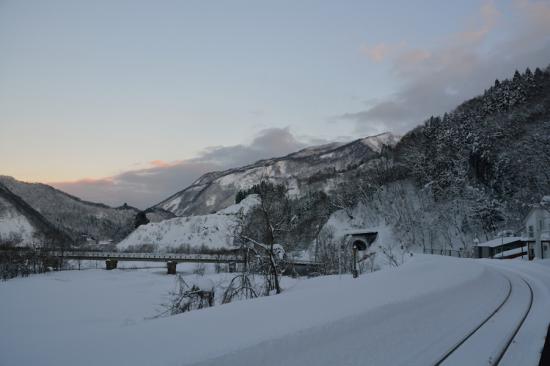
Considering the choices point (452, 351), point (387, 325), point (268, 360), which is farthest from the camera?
point (387, 325)

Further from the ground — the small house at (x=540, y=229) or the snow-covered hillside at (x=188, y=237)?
the small house at (x=540, y=229)

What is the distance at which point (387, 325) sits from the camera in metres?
9.04

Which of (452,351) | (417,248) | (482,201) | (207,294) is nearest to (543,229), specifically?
(482,201)

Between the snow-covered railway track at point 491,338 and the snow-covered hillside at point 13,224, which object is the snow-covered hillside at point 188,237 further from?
the snow-covered railway track at point 491,338

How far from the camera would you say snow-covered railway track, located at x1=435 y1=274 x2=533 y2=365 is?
25.8 feet

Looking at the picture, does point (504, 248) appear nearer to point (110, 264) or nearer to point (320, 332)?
point (320, 332)

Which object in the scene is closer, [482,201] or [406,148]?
[482,201]

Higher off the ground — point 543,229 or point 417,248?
point 543,229

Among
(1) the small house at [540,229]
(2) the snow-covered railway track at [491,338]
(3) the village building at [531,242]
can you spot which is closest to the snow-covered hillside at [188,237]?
(3) the village building at [531,242]

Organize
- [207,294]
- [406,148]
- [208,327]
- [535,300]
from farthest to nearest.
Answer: [406,148] → [207,294] → [535,300] → [208,327]

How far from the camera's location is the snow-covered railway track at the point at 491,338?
25.8 ft

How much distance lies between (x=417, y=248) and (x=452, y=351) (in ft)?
266

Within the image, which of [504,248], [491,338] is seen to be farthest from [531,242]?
[491,338]

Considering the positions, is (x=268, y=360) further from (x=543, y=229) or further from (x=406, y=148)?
(x=406, y=148)
